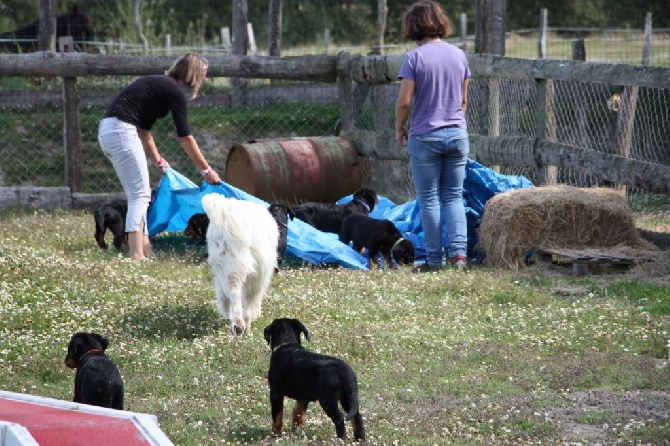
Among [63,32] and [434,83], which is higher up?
[63,32]

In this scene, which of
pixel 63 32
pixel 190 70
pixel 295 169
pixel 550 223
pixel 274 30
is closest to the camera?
pixel 190 70

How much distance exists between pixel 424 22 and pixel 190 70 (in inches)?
86.7

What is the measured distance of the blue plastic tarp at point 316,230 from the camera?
10.1 metres

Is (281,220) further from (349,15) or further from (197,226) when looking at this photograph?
(349,15)

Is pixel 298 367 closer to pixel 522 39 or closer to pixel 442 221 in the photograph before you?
pixel 442 221

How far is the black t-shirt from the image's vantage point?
30.9 ft

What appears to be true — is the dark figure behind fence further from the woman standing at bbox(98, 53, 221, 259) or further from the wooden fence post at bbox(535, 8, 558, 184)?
the wooden fence post at bbox(535, 8, 558, 184)

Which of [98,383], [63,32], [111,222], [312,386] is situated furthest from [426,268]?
[63,32]

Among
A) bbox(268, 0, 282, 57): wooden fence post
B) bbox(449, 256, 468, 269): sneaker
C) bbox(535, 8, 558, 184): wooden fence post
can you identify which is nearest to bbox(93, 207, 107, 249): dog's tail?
bbox(449, 256, 468, 269): sneaker

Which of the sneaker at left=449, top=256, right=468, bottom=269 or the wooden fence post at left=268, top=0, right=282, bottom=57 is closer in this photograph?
the sneaker at left=449, top=256, right=468, bottom=269

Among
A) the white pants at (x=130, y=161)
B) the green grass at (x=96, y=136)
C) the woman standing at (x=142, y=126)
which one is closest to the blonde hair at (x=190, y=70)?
the woman standing at (x=142, y=126)

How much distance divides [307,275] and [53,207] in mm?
5241

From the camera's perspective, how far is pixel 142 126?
9.95m

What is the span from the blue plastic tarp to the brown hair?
69.0 inches
